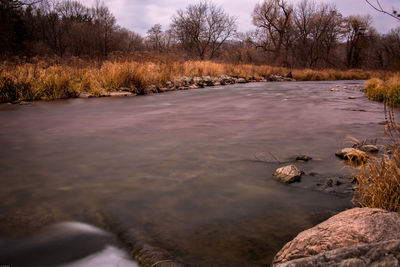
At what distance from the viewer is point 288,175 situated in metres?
2.58

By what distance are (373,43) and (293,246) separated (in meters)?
49.2

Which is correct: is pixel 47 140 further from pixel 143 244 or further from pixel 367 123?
pixel 367 123

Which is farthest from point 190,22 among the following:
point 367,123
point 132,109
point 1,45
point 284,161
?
point 284,161

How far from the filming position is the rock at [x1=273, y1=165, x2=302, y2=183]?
2.56 meters

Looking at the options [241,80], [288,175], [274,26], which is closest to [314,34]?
[274,26]

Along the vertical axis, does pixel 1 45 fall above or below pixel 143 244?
above

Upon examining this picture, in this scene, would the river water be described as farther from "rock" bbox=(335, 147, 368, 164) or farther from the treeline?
the treeline

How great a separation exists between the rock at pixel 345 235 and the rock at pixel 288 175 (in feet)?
3.52

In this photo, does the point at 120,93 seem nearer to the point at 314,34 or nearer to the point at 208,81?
the point at 208,81

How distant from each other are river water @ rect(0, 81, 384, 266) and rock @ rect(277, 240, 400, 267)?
59cm

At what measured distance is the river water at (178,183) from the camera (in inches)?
70.8

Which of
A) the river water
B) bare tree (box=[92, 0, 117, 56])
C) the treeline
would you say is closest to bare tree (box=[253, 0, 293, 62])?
the treeline

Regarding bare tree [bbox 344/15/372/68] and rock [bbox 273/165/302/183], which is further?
bare tree [bbox 344/15/372/68]

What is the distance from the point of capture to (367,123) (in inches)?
217
